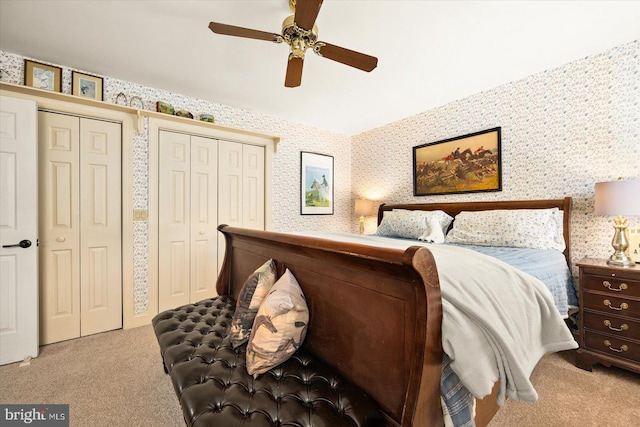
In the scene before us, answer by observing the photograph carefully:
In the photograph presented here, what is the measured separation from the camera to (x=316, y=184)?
4273 millimetres

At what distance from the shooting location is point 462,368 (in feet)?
2.97

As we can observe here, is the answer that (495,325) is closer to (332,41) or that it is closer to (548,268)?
(548,268)

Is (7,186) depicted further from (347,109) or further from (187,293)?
(347,109)

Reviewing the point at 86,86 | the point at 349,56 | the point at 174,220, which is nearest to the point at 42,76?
the point at 86,86

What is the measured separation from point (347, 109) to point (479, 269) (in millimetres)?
2858

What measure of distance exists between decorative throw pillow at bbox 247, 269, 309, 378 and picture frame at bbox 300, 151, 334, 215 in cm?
285

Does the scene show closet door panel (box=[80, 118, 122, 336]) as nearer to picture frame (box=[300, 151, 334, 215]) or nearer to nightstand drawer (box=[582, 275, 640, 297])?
picture frame (box=[300, 151, 334, 215])

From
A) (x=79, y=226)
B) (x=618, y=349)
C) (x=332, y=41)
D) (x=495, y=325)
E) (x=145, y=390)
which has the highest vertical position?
(x=332, y=41)

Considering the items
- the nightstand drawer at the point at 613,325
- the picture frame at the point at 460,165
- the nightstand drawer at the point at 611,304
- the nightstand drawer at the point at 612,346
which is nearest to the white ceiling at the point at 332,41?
the picture frame at the point at 460,165

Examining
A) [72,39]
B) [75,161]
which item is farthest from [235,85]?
[75,161]

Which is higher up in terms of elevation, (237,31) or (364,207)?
(237,31)

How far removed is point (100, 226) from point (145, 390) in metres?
1.67

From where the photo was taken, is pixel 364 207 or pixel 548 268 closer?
pixel 548 268

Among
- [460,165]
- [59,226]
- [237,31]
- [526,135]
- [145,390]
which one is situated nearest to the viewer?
[237,31]
